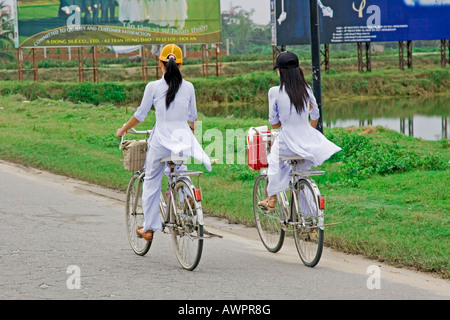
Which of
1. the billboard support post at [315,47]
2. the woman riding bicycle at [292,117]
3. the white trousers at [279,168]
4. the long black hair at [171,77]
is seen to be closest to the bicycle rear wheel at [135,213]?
the long black hair at [171,77]

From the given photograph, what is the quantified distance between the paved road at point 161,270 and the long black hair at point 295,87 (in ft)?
4.54

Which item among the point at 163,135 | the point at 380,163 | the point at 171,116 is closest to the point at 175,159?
the point at 163,135

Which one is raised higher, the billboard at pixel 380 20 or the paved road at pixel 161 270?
the billboard at pixel 380 20

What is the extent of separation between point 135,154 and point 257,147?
3.73 ft

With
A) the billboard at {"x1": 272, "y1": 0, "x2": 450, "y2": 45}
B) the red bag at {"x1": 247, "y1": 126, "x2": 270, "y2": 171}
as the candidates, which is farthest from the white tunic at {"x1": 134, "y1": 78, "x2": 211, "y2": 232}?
the billboard at {"x1": 272, "y1": 0, "x2": 450, "y2": 45}

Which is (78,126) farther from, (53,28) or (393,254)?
(53,28)

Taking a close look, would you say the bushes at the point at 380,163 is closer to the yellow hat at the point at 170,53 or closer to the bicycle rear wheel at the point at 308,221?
the bicycle rear wheel at the point at 308,221

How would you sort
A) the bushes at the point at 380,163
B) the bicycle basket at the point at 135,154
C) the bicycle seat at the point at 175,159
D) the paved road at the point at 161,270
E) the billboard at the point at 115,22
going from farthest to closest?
the billboard at the point at 115,22 < the bushes at the point at 380,163 < the bicycle basket at the point at 135,154 < the bicycle seat at the point at 175,159 < the paved road at the point at 161,270

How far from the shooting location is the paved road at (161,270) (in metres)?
5.59

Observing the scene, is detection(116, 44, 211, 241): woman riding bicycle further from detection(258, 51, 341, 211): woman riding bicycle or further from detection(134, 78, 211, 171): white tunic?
detection(258, 51, 341, 211): woman riding bicycle

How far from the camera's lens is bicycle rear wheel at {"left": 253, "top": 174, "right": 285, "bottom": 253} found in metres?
7.04

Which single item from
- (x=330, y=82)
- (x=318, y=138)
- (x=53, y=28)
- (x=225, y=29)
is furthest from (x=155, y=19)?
(x=225, y=29)
